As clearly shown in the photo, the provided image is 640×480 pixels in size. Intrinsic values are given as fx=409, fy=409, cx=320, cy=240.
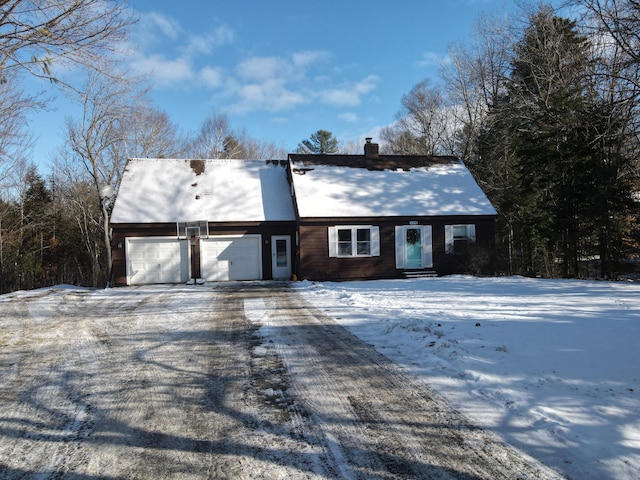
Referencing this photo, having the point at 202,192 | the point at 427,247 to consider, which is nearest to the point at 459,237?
the point at 427,247

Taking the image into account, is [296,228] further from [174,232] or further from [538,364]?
[538,364]

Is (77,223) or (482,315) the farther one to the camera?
(77,223)

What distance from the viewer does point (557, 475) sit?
9.25 feet

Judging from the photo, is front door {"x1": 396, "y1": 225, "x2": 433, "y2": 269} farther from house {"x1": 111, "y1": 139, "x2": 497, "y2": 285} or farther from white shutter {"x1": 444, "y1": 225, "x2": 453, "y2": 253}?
white shutter {"x1": 444, "y1": 225, "x2": 453, "y2": 253}

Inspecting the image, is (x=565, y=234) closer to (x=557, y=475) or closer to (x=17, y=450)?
(x=557, y=475)

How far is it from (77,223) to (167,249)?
18.0m

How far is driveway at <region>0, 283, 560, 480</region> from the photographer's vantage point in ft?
9.88

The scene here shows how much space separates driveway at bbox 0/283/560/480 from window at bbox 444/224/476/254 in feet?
44.6

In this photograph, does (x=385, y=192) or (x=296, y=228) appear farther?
(x=385, y=192)

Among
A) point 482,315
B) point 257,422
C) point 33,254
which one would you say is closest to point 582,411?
point 257,422

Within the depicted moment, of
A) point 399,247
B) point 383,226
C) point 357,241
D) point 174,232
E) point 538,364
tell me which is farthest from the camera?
point 399,247

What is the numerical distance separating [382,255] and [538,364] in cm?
1401

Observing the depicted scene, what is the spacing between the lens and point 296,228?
19219 millimetres

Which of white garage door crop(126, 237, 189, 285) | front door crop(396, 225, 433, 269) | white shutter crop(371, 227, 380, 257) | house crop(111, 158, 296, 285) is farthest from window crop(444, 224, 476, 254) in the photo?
white garage door crop(126, 237, 189, 285)
